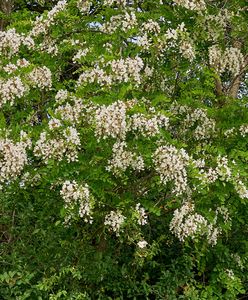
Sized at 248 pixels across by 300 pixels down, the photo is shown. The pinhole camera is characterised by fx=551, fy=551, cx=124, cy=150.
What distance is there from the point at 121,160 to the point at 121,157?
3cm

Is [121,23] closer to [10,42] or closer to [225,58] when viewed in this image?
[10,42]

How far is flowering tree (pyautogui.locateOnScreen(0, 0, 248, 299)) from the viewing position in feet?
17.6

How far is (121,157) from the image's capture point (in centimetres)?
535

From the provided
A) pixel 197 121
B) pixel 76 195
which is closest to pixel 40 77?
pixel 76 195

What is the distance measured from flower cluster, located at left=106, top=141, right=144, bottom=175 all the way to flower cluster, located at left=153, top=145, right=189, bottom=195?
0.72 ft

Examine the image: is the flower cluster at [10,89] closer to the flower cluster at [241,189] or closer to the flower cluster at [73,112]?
the flower cluster at [73,112]

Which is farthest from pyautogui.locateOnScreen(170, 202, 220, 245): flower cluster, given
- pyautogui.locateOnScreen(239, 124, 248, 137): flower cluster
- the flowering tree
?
pyautogui.locateOnScreen(239, 124, 248, 137): flower cluster

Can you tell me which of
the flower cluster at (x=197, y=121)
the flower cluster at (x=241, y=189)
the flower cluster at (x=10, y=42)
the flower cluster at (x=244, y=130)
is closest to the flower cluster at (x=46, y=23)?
the flower cluster at (x=10, y=42)

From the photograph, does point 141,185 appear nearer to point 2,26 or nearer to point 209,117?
point 209,117

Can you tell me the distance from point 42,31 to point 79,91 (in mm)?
1030

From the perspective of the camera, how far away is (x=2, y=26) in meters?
10.5

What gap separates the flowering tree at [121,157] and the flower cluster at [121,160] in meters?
0.01

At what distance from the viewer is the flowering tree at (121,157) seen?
536 cm

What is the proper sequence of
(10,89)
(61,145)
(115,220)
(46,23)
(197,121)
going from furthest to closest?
(197,121) < (46,23) < (115,220) < (10,89) < (61,145)
